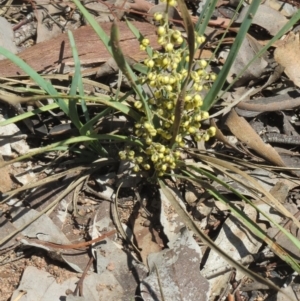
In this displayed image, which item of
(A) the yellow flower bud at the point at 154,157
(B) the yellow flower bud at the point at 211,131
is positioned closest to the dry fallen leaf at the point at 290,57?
(B) the yellow flower bud at the point at 211,131

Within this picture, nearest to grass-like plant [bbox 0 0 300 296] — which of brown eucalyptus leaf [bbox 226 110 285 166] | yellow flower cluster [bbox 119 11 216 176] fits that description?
yellow flower cluster [bbox 119 11 216 176]

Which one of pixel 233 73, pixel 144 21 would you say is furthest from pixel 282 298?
pixel 144 21

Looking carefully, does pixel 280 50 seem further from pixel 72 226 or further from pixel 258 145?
pixel 72 226

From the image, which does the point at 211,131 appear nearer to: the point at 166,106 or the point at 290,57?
the point at 166,106

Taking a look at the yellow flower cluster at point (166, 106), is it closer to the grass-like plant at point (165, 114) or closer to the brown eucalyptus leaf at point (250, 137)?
the grass-like plant at point (165, 114)

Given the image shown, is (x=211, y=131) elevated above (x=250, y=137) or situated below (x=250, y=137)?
above

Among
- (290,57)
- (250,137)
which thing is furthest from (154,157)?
(290,57)
